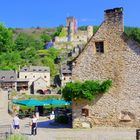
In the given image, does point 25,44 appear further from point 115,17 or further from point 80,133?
point 80,133

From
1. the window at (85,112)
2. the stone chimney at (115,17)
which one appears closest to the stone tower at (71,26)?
the stone chimney at (115,17)

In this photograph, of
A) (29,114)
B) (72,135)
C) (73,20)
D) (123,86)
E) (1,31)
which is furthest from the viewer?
(73,20)

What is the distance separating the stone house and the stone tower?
443 feet

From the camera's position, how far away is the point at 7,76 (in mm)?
107938

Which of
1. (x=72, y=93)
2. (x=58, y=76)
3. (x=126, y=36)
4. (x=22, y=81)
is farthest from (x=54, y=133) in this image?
(x=58, y=76)

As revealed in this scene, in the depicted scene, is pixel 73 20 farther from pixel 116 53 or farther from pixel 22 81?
pixel 116 53

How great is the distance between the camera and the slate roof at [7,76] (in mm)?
107000

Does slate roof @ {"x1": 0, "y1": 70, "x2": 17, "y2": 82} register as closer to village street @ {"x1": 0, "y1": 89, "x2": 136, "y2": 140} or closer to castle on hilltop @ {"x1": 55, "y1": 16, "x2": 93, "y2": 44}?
castle on hilltop @ {"x1": 55, "y1": 16, "x2": 93, "y2": 44}

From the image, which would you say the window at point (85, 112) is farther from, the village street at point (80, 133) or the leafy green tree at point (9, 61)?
the leafy green tree at point (9, 61)

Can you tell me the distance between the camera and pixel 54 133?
27.3 m

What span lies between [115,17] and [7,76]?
80.6m

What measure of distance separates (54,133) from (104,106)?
4.55m

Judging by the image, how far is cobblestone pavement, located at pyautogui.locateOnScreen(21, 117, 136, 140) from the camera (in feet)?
81.6

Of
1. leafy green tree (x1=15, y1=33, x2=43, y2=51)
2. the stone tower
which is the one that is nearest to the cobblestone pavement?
the stone tower
